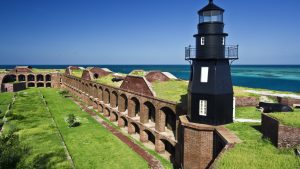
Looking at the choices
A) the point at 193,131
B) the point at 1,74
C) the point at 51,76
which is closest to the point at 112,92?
the point at 193,131

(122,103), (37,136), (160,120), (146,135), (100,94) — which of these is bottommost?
(37,136)

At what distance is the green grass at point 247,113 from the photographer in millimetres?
19413

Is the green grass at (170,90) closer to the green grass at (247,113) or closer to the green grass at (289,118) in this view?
the green grass at (247,113)

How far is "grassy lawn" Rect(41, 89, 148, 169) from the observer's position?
2219 cm

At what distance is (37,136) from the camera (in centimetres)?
2850

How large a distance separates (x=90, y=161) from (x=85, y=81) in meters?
30.4

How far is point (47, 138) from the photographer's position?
2791 centimetres

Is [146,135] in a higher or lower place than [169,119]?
lower

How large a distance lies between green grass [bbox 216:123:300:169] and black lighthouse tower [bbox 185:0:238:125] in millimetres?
2870

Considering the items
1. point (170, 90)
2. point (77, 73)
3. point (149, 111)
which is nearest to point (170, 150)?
point (149, 111)

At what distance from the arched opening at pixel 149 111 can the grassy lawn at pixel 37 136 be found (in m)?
9.52

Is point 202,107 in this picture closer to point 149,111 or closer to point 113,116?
point 149,111

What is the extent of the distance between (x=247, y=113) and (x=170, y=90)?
917cm

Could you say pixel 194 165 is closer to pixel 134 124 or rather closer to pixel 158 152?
pixel 158 152
